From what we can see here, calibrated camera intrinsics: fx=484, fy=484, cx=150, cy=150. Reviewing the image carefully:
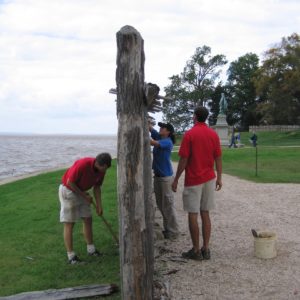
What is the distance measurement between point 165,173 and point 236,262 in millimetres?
1787

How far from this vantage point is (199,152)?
620cm

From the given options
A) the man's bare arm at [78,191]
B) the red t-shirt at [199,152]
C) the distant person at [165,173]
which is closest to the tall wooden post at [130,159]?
the red t-shirt at [199,152]

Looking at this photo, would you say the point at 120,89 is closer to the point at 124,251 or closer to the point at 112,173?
the point at 124,251

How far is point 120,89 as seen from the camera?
Result: 4.69m

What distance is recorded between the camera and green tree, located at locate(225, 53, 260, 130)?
65.9 meters

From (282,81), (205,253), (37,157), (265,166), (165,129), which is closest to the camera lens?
(205,253)

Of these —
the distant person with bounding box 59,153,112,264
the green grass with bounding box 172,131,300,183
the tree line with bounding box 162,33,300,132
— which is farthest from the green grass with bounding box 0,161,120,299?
the tree line with bounding box 162,33,300,132

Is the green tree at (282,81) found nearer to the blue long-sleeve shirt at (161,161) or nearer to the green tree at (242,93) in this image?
the green tree at (242,93)

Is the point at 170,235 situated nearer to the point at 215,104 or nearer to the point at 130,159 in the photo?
the point at 130,159

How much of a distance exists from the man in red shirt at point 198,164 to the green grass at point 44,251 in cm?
131

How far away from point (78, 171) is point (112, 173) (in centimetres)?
1213

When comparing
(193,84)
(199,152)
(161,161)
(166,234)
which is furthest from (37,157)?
(199,152)

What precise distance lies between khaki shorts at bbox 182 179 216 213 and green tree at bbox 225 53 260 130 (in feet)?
193

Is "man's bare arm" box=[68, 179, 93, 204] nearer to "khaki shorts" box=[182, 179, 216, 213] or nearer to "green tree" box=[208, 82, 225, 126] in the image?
"khaki shorts" box=[182, 179, 216, 213]
